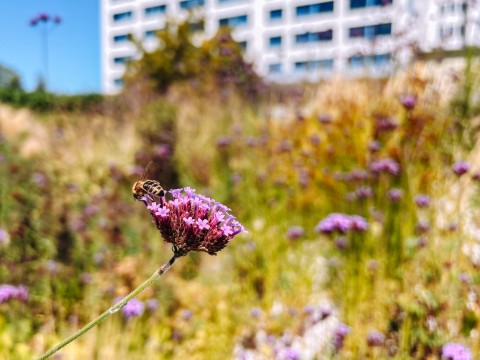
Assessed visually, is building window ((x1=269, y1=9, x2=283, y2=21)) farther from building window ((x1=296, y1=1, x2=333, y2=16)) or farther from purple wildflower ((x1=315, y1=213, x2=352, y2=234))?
purple wildflower ((x1=315, y1=213, x2=352, y2=234))

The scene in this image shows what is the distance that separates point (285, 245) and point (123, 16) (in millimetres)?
55154

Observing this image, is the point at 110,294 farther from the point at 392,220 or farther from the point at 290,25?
the point at 290,25

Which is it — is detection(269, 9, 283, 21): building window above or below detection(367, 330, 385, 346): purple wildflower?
above

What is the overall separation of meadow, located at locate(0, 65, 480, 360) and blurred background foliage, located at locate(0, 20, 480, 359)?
12 millimetres

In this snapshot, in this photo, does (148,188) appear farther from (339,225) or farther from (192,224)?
(339,225)

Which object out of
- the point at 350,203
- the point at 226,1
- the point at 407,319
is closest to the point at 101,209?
the point at 350,203

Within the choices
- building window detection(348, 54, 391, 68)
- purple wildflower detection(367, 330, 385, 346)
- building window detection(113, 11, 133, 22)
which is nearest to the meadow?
purple wildflower detection(367, 330, 385, 346)

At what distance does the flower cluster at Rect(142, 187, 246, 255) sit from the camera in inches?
35.1

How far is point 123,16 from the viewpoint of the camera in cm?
5347

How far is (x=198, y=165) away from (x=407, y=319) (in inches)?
136

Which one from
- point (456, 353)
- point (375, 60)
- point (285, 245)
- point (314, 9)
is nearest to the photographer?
point (456, 353)

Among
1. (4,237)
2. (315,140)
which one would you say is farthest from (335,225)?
(315,140)

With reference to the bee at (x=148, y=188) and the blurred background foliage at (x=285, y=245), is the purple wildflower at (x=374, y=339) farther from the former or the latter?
the bee at (x=148, y=188)

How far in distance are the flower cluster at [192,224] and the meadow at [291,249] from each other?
917 millimetres
